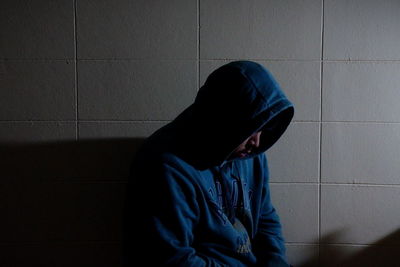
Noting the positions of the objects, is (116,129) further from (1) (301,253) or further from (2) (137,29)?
(1) (301,253)

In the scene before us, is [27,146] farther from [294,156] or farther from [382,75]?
[382,75]

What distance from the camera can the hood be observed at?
109 centimetres

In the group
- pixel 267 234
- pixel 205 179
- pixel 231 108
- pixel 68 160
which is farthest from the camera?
pixel 68 160

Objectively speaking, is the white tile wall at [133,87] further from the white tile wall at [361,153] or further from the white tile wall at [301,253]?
the white tile wall at [301,253]

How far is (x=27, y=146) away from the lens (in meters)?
1.53

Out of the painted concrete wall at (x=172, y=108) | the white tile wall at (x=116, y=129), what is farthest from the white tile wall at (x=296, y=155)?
the white tile wall at (x=116, y=129)

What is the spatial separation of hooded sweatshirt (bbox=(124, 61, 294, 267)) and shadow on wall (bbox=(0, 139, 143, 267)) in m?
0.33

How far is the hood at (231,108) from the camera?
1.09 meters

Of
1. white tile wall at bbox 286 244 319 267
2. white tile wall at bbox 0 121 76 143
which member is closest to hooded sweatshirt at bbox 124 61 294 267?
white tile wall at bbox 286 244 319 267

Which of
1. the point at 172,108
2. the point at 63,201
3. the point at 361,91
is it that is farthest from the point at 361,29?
the point at 63,201

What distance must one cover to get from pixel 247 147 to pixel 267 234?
0.40 m

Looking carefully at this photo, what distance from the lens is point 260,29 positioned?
4.91 ft

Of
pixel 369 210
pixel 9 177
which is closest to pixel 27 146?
pixel 9 177

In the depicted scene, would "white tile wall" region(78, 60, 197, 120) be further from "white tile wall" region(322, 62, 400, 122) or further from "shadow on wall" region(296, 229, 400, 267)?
"shadow on wall" region(296, 229, 400, 267)
